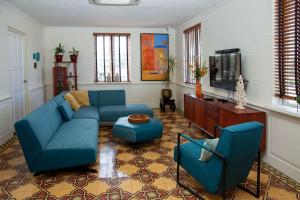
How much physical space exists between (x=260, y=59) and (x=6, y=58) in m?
4.43

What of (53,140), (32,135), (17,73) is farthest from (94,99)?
(32,135)

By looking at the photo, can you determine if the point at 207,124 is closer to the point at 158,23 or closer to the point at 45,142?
the point at 45,142

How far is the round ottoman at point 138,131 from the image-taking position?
174 inches

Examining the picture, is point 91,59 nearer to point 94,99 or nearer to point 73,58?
point 73,58

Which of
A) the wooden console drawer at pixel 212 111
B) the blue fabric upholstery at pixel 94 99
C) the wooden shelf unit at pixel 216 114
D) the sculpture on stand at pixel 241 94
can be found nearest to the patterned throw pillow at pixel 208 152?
the wooden shelf unit at pixel 216 114

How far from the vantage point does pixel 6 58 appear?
5020 millimetres

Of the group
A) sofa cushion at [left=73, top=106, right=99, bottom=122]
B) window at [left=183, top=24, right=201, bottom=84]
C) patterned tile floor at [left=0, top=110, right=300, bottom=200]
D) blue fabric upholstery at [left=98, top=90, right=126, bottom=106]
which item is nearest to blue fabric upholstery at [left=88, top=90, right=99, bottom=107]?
blue fabric upholstery at [left=98, top=90, right=126, bottom=106]

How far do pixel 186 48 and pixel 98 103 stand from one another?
2872 mm

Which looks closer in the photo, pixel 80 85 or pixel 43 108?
pixel 43 108

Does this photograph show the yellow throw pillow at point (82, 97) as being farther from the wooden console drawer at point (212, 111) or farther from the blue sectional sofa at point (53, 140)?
the wooden console drawer at point (212, 111)

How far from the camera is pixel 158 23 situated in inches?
299

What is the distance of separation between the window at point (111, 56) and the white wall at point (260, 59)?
12.3 feet

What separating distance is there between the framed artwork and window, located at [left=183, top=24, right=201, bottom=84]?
1144 mm

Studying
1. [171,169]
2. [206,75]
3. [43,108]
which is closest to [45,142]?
[43,108]
